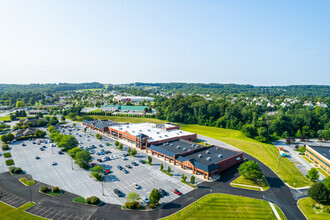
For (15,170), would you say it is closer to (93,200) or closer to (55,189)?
(55,189)

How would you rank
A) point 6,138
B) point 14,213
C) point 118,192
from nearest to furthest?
point 14,213 < point 118,192 < point 6,138

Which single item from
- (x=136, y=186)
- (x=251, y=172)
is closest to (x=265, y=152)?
(x=251, y=172)

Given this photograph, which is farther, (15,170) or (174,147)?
(174,147)

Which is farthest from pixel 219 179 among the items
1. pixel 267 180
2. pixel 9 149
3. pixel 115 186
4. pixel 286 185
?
pixel 9 149

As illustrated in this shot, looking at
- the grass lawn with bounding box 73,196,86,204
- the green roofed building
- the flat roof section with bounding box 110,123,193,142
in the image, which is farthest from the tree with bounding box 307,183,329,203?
the green roofed building

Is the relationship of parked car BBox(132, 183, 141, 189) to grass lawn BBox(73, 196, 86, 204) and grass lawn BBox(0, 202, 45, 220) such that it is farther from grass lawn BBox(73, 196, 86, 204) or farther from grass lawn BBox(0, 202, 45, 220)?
grass lawn BBox(0, 202, 45, 220)

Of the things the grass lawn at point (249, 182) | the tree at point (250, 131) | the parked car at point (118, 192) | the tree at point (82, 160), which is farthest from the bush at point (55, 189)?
the tree at point (250, 131)

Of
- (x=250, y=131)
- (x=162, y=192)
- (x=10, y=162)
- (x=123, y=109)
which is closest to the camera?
(x=162, y=192)
